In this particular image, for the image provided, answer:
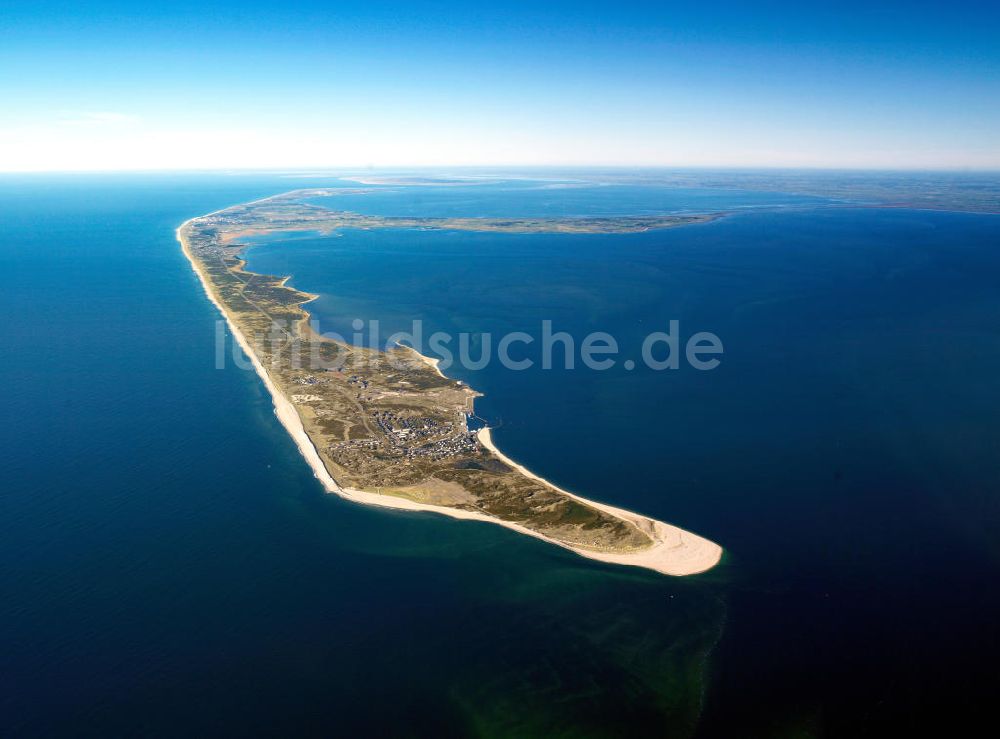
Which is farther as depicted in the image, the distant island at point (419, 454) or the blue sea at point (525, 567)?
the distant island at point (419, 454)

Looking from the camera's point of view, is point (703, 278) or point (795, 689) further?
point (703, 278)

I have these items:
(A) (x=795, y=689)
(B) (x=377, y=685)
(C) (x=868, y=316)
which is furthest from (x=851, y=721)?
(C) (x=868, y=316)

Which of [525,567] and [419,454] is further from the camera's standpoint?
[419,454]

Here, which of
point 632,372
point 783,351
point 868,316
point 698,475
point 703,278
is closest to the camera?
point 698,475

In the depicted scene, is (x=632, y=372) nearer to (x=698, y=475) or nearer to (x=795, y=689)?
(x=698, y=475)

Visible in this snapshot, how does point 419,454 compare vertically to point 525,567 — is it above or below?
above

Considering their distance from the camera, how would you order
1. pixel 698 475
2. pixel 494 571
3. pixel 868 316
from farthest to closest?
pixel 868 316, pixel 698 475, pixel 494 571

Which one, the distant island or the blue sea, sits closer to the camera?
the blue sea

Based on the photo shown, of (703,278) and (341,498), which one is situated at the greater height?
(703,278)
